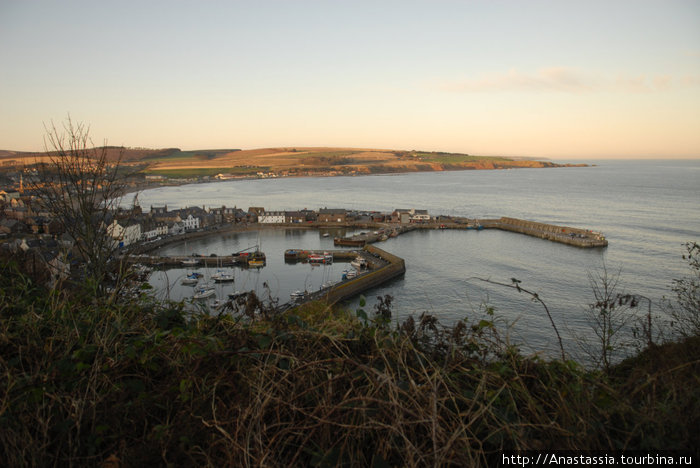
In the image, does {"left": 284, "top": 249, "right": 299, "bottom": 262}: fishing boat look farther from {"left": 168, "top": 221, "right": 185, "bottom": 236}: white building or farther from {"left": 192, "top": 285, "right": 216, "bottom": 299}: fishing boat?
{"left": 168, "top": 221, "right": 185, "bottom": 236}: white building

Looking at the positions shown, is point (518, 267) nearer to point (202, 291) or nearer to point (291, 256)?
point (291, 256)

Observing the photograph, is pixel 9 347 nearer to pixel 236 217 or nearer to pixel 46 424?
pixel 46 424

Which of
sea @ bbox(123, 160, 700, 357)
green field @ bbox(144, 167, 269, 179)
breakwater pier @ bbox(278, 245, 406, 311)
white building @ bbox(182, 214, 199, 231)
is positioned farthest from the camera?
green field @ bbox(144, 167, 269, 179)

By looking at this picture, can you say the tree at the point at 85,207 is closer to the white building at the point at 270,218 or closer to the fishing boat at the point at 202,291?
the fishing boat at the point at 202,291

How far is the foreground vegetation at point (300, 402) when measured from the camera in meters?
0.97

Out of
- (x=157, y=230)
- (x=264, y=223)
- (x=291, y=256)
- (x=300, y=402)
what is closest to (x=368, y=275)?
(x=291, y=256)

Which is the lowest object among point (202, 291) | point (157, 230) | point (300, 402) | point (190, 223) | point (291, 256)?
point (291, 256)

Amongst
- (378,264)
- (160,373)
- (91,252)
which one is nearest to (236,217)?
(378,264)

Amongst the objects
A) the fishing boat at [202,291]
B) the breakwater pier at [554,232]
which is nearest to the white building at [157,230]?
the fishing boat at [202,291]

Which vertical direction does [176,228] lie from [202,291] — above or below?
below

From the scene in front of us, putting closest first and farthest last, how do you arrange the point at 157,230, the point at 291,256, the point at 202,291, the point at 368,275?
the point at 202,291
the point at 368,275
the point at 291,256
the point at 157,230

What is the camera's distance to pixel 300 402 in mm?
1093

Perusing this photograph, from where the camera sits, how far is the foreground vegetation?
38.2 inches

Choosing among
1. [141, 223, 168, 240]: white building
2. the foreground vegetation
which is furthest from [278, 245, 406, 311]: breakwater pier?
[141, 223, 168, 240]: white building
